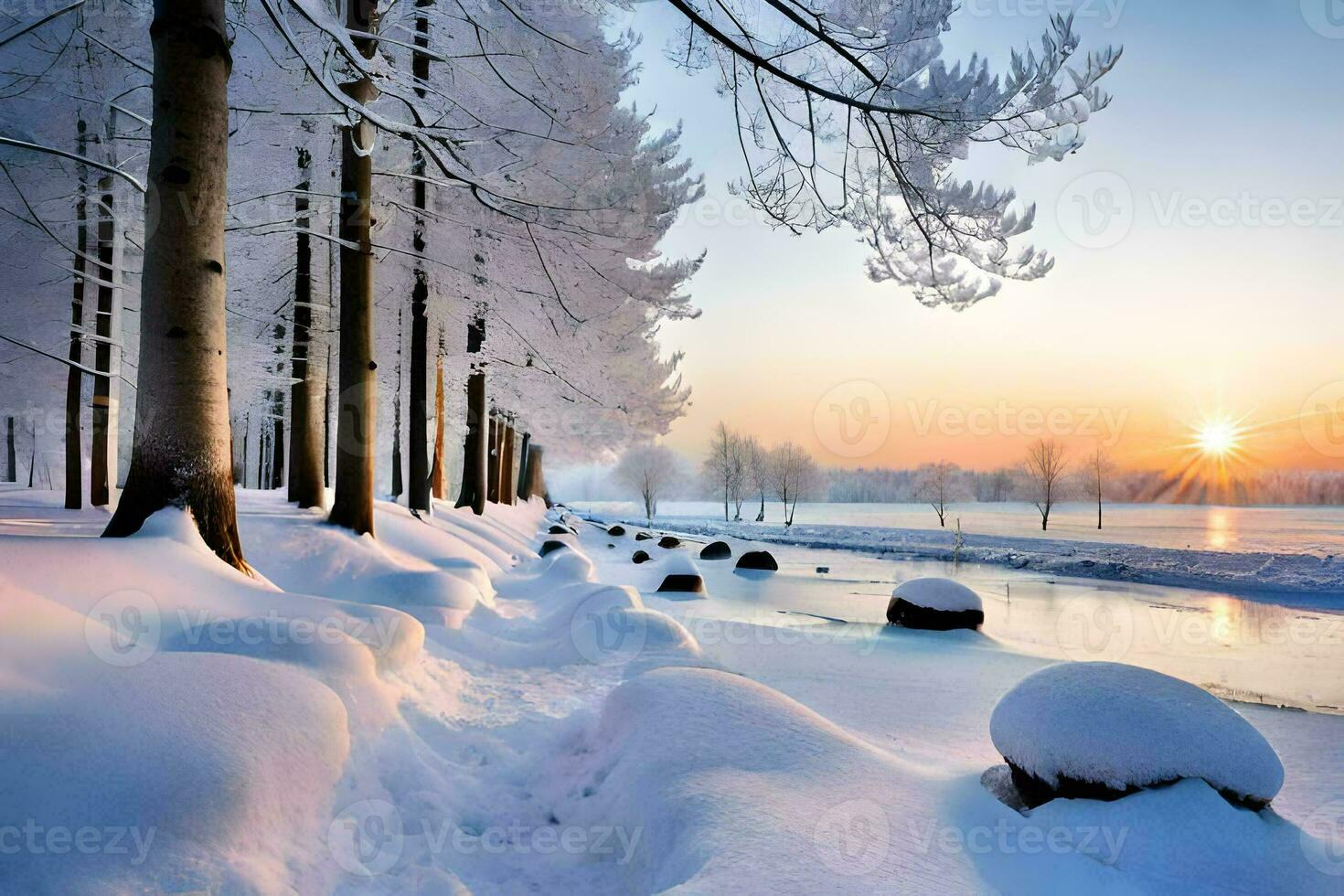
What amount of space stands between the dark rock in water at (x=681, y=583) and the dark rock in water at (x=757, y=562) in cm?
540

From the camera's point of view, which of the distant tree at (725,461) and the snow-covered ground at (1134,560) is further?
the distant tree at (725,461)

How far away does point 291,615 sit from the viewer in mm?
3518

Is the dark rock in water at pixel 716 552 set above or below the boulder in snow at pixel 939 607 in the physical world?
below

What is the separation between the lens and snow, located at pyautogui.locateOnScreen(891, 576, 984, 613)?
30.1 feet

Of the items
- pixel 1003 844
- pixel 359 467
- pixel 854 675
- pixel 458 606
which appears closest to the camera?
pixel 1003 844

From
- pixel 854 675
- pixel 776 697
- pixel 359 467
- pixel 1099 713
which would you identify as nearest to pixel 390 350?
pixel 359 467

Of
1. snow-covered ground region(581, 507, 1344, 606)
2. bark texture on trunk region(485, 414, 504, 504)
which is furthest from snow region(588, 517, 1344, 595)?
bark texture on trunk region(485, 414, 504, 504)

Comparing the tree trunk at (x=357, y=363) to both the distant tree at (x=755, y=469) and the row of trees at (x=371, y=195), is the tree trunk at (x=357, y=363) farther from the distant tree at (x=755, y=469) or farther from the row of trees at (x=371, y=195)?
the distant tree at (x=755, y=469)

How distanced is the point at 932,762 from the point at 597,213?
6953 millimetres

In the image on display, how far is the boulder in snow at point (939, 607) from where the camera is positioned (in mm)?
9141

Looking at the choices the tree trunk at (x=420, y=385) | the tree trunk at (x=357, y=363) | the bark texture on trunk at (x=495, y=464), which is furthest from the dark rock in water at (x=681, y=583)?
the bark texture on trunk at (x=495, y=464)

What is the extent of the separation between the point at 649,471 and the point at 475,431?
1601 inches

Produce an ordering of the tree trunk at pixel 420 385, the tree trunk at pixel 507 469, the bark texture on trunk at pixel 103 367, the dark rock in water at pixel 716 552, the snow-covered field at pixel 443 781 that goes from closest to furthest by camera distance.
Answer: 1. the snow-covered field at pixel 443 781
2. the bark texture on trunk at pixel 103 367
3. the tree trunk at pixel 420 385
4. the dark rock in water at pixel 716 552
5. the tree trunk at pixel 507 469

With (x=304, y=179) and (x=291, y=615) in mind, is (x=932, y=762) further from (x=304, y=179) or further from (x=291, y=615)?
(x=304, y=179)
